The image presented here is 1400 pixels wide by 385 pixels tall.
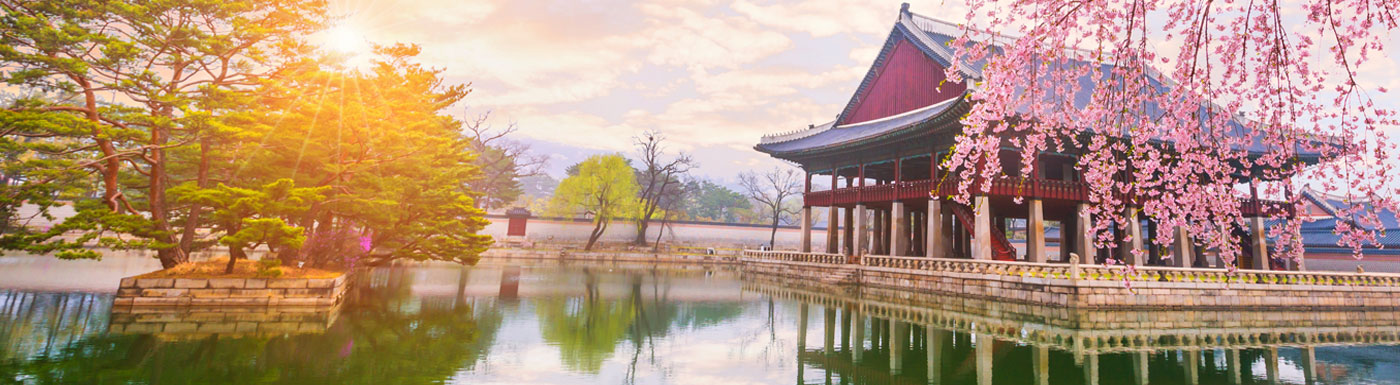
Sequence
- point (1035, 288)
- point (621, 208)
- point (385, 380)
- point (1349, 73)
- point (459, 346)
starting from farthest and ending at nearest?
point (621, 208)
point (1035, 288)
point (459, 346)
point (385, 380)
point (1349, 73)

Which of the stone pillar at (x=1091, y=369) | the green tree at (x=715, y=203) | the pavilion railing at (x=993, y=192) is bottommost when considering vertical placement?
the stone pillar at (x=1091, y=369)

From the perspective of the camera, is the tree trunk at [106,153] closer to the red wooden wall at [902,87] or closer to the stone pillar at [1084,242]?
the red wooden wall at [902,87]

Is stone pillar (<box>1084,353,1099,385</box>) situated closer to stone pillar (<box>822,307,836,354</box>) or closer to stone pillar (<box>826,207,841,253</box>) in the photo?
stone pillar (<box>822,307,836,354</box>)

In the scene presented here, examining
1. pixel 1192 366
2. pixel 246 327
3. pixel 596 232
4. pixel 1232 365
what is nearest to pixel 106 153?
pixel 246 327

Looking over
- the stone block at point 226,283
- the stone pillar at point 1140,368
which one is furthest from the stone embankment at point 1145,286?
the stone block at point 226,283

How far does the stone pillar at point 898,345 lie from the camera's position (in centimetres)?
899

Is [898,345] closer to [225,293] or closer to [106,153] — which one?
[225,293]

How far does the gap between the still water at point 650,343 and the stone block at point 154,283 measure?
2.14 ft

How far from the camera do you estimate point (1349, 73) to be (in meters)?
3.64

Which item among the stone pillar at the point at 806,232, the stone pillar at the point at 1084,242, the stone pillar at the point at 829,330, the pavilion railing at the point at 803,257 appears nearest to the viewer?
the stone pillar at the point at 829,330

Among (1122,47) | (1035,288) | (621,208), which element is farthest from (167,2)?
(621,208)

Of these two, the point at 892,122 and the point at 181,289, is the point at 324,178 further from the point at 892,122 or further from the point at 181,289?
the point at 892,122

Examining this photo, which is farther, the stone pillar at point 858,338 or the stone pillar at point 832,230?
the stone pillar at point 832,230

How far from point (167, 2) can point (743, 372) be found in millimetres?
13404
